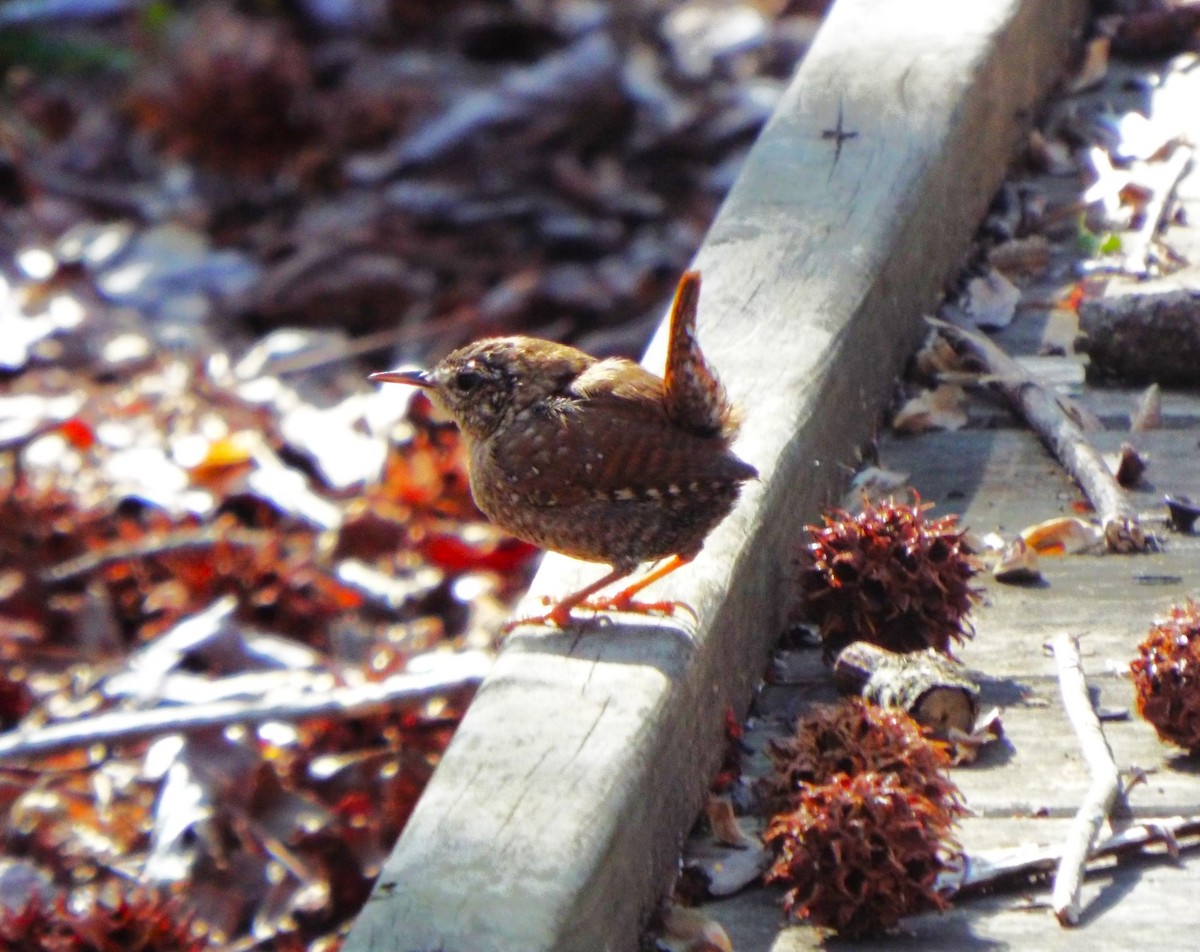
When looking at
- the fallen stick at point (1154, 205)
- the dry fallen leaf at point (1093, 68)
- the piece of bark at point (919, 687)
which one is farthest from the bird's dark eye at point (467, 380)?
the dry fallen leaf at point (1093, 68)

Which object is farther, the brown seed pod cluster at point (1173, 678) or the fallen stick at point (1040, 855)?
the brown seed pod cluster at point (1173, 678)

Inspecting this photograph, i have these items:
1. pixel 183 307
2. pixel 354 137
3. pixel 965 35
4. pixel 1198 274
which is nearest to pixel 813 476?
pixel 1198 274

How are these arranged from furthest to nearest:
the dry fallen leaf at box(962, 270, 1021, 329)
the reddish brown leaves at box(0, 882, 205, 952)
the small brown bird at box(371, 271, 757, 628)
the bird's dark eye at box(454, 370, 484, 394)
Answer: the dry fallen leaf at box(962, 270, 1021, 329), the reddish brown leaves at box(0, 882, 205, 952), the bird's dark eye at box(454, 370, 484, 394), the small brown bird at box(371, 271, 757, 628)

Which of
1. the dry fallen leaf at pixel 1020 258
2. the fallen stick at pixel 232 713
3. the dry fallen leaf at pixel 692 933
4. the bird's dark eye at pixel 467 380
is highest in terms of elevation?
the bird's dark eye at pixel 467 380

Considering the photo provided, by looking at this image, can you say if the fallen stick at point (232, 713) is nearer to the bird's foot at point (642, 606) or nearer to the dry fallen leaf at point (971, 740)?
the bird's foot at point (642, 606)

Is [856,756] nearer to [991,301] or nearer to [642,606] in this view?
[642,606]

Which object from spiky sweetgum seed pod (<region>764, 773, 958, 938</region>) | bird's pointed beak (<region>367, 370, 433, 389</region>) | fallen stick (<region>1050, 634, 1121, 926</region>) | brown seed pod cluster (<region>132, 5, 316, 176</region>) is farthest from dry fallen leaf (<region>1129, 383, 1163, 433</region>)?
brown seed pod cluster (<region>132, 5, 316, 176</region>)

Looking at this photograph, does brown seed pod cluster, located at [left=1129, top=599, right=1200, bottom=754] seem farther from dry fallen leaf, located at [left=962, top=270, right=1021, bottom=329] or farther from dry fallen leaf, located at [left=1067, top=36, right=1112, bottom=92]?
dry fallen leaf, located at [left=1067, top=36, right=1112, bottom=92]

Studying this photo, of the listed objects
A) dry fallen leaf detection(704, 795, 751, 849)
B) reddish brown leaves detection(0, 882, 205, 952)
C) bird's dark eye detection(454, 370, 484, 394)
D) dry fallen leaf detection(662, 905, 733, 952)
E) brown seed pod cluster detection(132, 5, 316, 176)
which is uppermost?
bird's dark eye detection(454, 370, 484, 394)
